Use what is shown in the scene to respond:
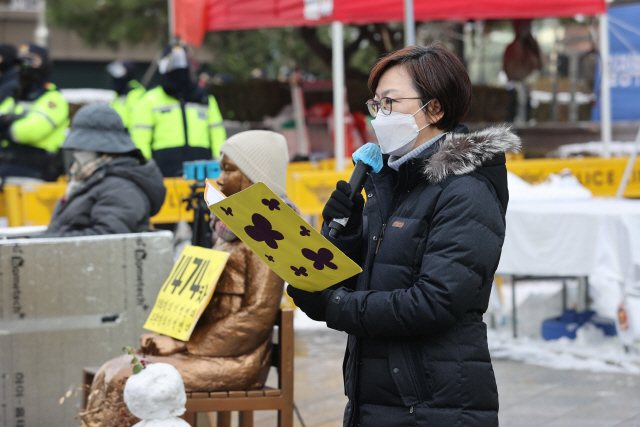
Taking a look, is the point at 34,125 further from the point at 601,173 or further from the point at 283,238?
the point at 283,238

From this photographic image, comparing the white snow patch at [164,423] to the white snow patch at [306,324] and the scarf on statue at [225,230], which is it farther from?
the white snow patch at [306,324]

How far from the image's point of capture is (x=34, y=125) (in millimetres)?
8383

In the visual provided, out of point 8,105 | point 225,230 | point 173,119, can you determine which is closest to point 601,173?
point 173,119

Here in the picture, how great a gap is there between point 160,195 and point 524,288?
5214 mm

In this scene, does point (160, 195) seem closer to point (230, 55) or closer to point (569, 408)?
point (569, 408)

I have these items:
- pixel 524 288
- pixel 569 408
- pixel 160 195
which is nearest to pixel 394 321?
pixel 160 195

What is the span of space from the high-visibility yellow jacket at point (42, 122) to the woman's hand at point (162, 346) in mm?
5586

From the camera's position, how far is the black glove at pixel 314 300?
2338 millimetres

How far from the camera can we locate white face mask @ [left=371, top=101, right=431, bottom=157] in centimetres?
234

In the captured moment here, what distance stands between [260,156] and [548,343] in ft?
12.4

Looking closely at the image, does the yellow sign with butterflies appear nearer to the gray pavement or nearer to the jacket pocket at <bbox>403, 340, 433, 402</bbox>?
the jacket pocket at <bbox>403, 340, 433, 402</bbox>

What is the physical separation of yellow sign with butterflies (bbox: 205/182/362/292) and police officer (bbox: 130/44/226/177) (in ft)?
18.6

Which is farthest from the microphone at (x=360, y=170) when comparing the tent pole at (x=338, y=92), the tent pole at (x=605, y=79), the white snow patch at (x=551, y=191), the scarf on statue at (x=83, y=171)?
the tent pole at (x=605, y=79)

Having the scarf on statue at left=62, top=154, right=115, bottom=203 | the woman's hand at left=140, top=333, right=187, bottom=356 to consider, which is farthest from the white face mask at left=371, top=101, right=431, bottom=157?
the scarf on statue at left=62, top=154, right=115, bottom=203
